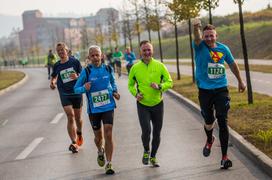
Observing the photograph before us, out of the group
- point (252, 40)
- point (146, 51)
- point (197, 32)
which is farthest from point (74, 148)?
point (252, 40)

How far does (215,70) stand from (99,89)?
1.74m

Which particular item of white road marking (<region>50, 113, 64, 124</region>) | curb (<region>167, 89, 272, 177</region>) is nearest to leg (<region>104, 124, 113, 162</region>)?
curb (<region>167, 89, 272, 177</region>)

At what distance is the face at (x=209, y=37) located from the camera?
7.28 meters

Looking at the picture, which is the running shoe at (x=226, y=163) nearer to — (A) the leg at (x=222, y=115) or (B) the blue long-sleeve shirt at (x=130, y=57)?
(A) the leg at (x=222, y=115)

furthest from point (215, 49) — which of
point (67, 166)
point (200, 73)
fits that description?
point (67, 166)

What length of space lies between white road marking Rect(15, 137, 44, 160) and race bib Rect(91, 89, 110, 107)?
2.31 metres

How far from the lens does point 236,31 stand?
6047 centimetres

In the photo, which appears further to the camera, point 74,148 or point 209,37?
point 74,148

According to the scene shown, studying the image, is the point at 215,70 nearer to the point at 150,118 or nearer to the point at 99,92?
the point at 150,118

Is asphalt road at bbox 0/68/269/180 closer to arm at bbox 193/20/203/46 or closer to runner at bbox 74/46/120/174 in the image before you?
runner at bbox 74/46/120/174

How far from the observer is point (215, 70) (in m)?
7.32

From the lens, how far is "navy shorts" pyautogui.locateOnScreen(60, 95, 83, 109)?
30.8 feet

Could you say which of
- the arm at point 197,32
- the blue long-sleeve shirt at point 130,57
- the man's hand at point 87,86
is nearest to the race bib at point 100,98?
the man's hand at point 87,86

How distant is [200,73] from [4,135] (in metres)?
6.28
